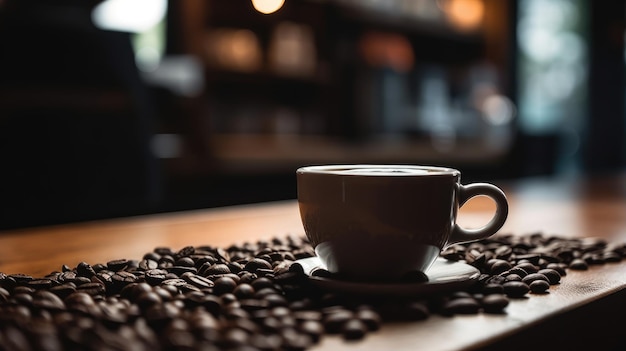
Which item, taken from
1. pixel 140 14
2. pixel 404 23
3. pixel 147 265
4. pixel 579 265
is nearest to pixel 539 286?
pixel 579 265

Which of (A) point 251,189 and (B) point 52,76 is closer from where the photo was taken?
(B) point 52,76

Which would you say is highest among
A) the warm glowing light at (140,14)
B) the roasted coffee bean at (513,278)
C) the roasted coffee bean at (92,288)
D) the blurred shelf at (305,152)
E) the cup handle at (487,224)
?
the warm glowing light at (140,14)

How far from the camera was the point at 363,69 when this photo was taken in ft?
14.1

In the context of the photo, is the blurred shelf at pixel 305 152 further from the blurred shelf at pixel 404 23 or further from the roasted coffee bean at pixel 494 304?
the roasted coffee bean at pixel 494 304

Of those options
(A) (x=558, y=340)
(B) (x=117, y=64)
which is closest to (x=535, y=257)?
(A) (x=558, y=340)

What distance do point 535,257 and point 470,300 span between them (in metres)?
0.21

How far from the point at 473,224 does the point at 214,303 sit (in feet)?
2.20

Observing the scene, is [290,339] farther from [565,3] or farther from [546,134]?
[565,3]

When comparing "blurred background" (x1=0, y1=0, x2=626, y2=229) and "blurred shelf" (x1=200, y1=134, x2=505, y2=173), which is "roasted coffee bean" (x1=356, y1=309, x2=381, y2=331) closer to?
"blurred background" (x1=0, y1=0, x2=626, y2=229)

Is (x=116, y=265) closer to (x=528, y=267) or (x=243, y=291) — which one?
(x=243, y=291)

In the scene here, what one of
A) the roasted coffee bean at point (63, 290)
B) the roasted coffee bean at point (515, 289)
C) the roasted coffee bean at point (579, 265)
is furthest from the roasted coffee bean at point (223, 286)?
the roasted coffee bean at point (579, 265)

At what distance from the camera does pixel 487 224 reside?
0.61 m

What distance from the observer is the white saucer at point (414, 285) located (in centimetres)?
49

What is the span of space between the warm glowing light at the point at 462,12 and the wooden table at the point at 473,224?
11.9ft
